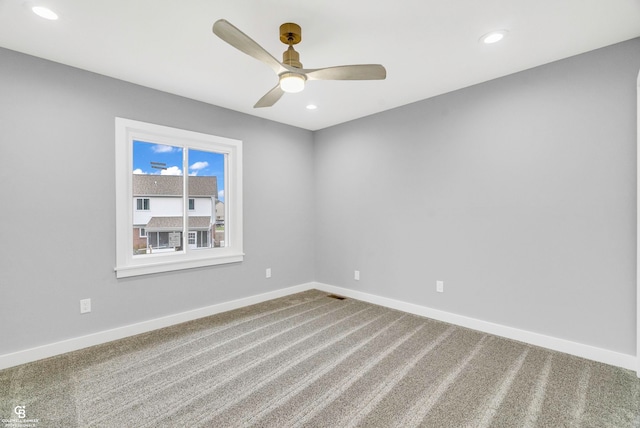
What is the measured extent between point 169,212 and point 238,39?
2.38 metres

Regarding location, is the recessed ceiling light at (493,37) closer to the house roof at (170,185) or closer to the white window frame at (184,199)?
the white window frame at (184,199)

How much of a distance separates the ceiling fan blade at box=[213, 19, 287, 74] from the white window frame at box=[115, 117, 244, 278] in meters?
1.88

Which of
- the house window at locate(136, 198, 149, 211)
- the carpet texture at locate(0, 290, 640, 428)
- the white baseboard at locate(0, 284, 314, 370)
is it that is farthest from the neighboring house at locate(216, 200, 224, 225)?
the carpet texture at locate(0, 290, 640, 428)

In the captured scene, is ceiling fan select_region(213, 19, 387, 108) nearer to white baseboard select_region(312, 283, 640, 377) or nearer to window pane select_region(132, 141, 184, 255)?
window pane select_region(132, 141, 184, 255)

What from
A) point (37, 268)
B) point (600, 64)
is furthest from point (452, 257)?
point (37, 268)

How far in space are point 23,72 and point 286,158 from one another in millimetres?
2788

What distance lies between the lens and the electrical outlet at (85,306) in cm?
274

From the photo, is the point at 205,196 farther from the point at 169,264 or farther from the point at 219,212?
the point at 169,264

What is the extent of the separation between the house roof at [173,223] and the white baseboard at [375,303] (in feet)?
3.15

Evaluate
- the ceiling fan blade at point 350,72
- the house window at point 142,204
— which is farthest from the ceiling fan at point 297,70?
the house window at point 142,204

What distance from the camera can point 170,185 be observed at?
3455 mm

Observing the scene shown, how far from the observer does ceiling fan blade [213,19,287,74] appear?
154cm

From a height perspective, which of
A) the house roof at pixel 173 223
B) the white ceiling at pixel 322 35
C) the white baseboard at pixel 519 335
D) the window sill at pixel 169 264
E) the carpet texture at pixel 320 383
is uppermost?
the white ceiling at pixel 322 35

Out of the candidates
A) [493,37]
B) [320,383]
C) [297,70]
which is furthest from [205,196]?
[493,37]
